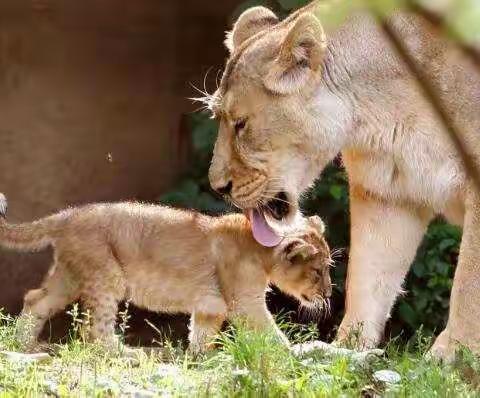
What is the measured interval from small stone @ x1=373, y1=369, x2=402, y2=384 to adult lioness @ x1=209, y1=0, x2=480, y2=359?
58 centimetres

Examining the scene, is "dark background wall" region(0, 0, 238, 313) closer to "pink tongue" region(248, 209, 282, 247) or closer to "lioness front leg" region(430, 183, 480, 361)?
"pink tongue" region(248, 209, 282, 247)

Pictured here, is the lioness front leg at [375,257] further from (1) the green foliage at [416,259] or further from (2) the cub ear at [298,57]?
(1) the green foliage at [416,259]

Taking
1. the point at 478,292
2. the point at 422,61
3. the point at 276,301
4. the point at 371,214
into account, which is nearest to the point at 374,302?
the point at 371,214

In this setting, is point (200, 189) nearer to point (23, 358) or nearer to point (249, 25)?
point (249, 25)

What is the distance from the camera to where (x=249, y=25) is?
5.00 meters

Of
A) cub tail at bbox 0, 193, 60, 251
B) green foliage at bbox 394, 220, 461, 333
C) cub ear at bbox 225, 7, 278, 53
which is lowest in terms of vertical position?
green foliage at bbox 394, 220, 461, 333

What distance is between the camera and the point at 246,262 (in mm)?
5145

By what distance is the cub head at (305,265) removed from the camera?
5.21m

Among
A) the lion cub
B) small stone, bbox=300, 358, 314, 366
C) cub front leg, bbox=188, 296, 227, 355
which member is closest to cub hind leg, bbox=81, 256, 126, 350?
the lion cub

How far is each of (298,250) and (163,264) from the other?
2.00 feet

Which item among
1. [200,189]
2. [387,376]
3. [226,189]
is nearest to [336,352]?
[387,376]

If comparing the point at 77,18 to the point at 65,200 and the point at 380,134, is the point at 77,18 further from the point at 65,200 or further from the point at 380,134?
the point at 380,134

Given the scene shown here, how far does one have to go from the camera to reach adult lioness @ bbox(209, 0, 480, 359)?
421cm

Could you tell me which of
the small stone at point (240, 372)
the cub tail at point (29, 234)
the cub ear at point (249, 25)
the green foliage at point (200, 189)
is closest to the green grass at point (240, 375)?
the small stone at point (240, 372)
